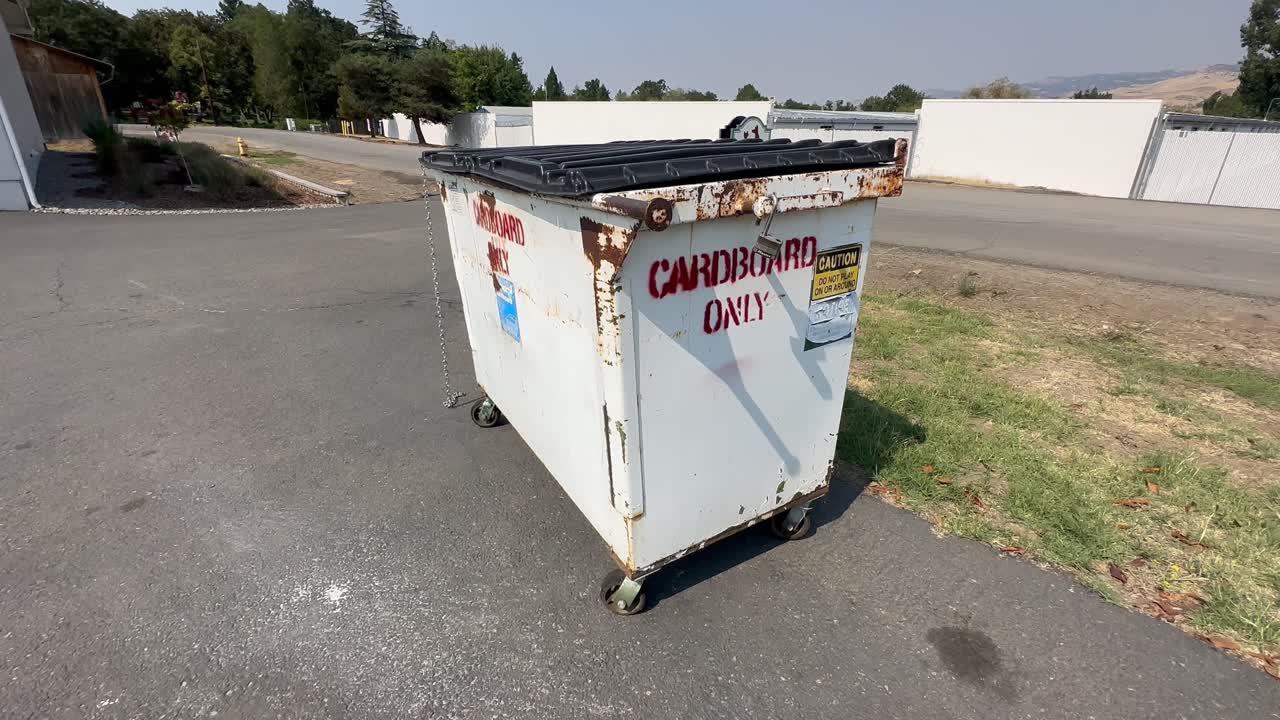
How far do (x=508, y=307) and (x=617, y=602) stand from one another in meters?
1.40

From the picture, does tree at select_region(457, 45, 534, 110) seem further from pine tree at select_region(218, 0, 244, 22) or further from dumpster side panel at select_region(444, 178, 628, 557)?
pine tree at select_region(218, 0, 244, 22)

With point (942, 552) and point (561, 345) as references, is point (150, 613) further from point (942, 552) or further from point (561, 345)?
point (942, 552)

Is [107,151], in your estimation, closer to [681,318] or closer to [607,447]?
[607,447]

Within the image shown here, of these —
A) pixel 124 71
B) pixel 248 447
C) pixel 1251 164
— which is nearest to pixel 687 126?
pixel 1251 164

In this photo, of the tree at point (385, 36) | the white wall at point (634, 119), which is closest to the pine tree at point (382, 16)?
the tree at point (385, 36)

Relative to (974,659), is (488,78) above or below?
above

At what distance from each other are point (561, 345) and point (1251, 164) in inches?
990

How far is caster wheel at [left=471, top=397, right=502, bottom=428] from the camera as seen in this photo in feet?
12.3

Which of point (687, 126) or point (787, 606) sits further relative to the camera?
point (687, 126)

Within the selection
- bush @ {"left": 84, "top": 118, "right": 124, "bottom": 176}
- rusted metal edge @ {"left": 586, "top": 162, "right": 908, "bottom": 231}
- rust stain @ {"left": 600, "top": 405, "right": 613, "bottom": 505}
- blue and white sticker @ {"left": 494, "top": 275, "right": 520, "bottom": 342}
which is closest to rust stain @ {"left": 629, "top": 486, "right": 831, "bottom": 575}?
rust stain @ {"left": 600, "top": 405, "right": 613, "bottom": 505}

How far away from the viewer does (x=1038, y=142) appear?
2144 centimetres

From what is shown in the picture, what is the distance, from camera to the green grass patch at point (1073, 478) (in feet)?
8.22

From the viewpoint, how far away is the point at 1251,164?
693 inches

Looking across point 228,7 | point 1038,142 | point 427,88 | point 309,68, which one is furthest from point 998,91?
point 228,7
